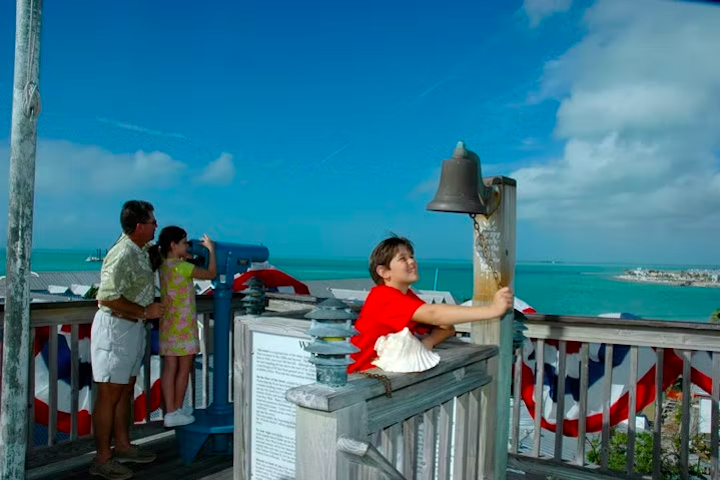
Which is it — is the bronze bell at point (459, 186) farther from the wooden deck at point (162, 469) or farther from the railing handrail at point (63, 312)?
the wooden deck at point (162, 469)

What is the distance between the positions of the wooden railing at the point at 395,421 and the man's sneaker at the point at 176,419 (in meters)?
1.89

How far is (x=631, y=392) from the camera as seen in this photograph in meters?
3.18

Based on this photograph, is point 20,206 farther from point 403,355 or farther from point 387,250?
point 403,355

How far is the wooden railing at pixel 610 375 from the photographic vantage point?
3.02 m

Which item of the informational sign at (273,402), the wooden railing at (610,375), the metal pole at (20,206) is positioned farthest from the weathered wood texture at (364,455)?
the wooden railing at (610,375)

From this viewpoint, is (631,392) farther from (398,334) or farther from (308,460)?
(308,460)

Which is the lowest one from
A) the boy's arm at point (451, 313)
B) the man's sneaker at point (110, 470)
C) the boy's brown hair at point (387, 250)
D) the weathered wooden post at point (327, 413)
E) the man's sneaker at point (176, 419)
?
the man's sneaker at point (110, 470)

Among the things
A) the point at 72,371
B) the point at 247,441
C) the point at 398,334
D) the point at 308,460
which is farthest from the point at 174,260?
the point at 308,460

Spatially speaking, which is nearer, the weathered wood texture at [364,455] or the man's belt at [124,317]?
the weathered wood texture at [364,455]

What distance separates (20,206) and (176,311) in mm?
1278

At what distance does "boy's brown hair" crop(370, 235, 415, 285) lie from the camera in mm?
2441

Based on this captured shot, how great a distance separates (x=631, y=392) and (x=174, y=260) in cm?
281

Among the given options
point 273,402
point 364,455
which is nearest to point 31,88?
point 273,402

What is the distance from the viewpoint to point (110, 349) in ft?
10.9
